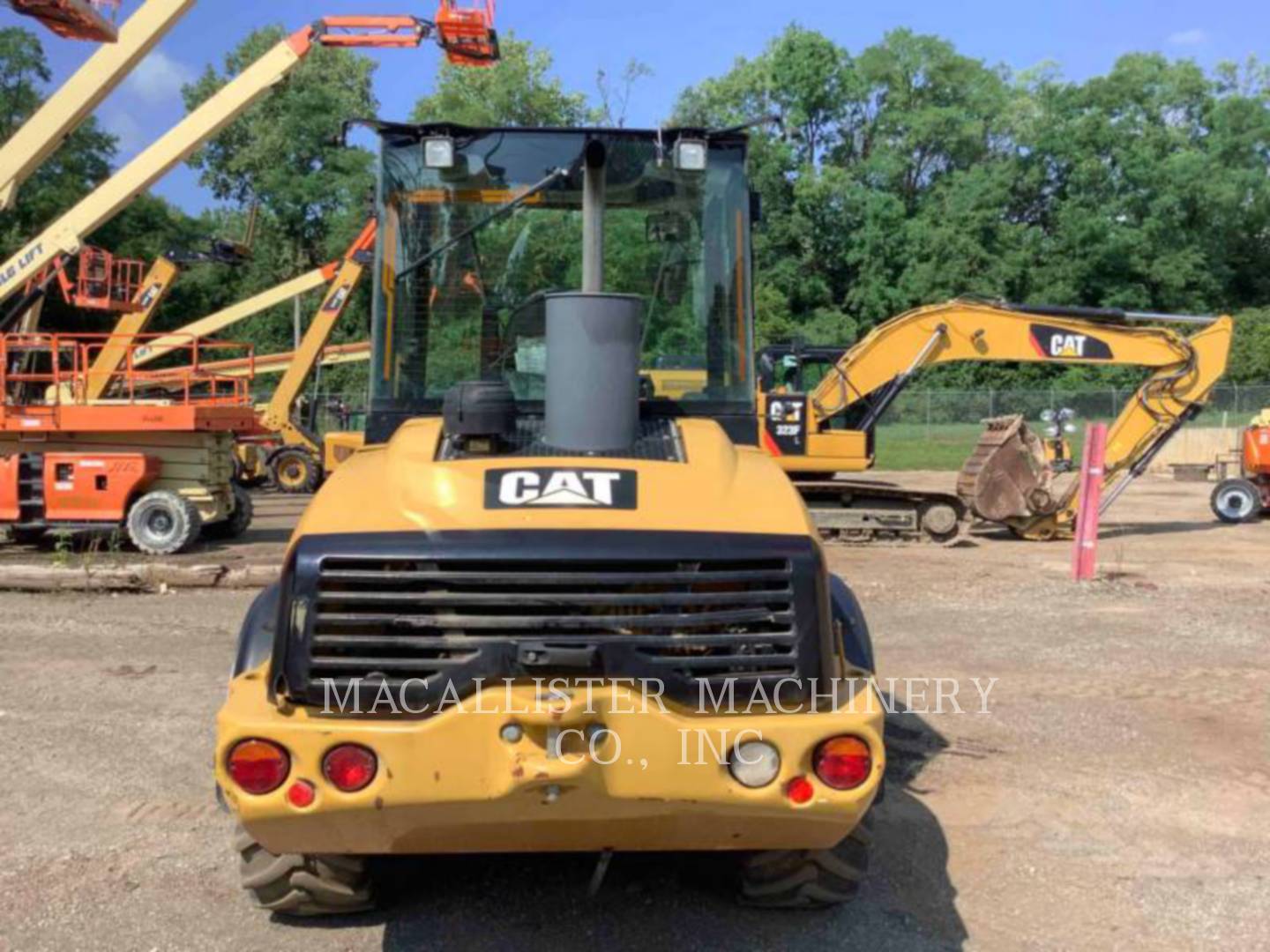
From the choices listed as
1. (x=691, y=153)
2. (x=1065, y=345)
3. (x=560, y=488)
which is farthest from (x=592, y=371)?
(x=1065, y=345)

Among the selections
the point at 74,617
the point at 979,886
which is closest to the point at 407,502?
the point at 979,886

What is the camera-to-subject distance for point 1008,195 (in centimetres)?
5003

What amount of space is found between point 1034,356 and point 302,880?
513 inches

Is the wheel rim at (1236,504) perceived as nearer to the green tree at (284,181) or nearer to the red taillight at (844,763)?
the red taillight at (844,763)

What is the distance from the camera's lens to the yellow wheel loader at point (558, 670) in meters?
3.10

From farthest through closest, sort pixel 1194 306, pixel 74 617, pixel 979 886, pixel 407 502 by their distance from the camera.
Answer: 1. pixel 1194 306
2. pixel 74 617
3. pixel 979 886
4. pixel 407 502

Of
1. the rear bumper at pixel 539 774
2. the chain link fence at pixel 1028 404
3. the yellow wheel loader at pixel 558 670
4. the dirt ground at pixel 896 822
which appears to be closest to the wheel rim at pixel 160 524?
the dirt ground at pixel 896 822

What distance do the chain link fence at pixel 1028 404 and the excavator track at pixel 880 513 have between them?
2333cm

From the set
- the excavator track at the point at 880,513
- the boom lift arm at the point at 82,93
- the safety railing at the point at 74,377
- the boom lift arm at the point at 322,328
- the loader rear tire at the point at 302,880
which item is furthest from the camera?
the boom lift arm at the point at 322,328

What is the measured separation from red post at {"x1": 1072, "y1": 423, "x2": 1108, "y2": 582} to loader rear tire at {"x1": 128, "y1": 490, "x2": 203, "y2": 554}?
9.18 metres

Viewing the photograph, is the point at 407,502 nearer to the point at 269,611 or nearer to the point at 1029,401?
the point at 269,611

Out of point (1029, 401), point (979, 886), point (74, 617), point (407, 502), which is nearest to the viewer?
point (407, 502)

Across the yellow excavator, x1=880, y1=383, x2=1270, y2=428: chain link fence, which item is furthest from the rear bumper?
x1=880, y1=383, x2=1270, y2=428: chain link fence

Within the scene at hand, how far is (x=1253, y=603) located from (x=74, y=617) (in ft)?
31.7
